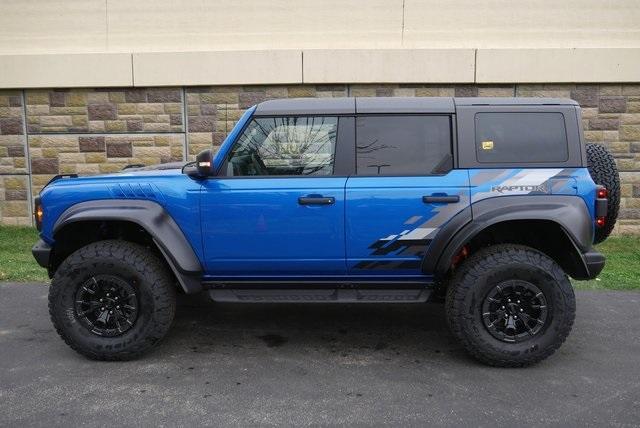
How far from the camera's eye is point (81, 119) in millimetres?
8281

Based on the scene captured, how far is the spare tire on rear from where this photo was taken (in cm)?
413

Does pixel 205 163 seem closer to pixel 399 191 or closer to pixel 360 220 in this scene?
pixel 360 220

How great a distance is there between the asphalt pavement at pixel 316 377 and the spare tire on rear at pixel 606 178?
938mm

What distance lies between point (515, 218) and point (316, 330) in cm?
189

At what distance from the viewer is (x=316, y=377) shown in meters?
3.79

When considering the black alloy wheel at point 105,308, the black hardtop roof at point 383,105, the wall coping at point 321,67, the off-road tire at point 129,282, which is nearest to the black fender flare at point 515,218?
the black hardtop roof at point 383,105

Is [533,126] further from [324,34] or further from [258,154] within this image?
[324,34]

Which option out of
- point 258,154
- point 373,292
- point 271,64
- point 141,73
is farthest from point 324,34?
point 373,292

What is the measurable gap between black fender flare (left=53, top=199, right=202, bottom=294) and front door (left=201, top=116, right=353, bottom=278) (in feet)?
0.50

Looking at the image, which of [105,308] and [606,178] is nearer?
[105,308]

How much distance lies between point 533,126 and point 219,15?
219 inches

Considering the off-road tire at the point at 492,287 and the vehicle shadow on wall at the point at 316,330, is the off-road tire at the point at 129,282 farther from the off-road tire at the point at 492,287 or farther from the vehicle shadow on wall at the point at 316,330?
the off-road tire at the point at 492,287

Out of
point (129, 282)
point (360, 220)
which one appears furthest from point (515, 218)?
point (129, 282)

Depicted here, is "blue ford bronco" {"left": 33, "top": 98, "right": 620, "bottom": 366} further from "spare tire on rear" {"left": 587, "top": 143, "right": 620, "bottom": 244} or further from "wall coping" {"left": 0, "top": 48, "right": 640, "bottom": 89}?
"wall coping" {"left": 0, "top": 48, "right": 640, "bottom": 89}
